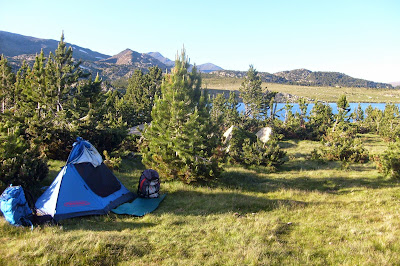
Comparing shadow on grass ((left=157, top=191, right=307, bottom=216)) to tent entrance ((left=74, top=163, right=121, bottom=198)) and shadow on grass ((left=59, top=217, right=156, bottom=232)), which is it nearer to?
shadow on grass ((left=59, top=217, right=156, bottom=232))

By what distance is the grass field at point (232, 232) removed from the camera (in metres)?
6.27

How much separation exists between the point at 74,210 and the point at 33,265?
166 inches

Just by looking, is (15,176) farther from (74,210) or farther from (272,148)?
(272,148)

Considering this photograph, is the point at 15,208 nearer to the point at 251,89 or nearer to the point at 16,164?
the point at 16,164

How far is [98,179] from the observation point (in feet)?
36.6

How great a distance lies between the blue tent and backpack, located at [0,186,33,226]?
1117 millimetres

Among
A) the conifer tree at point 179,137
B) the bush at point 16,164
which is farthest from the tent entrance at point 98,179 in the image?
the conifer tree at point 179,137

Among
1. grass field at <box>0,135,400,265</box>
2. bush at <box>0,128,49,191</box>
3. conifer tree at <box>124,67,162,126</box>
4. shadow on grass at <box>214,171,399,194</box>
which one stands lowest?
shadow on grass at <box>214,171,399,194</box>

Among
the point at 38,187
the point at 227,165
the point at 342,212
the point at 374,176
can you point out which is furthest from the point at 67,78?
the point at 374,176

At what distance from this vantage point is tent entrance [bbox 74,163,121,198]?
35.1 ft

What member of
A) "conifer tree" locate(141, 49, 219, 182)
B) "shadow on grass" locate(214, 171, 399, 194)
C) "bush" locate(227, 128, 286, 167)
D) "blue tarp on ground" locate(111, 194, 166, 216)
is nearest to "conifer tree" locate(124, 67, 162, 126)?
"bush" locate(227, 128, 286, 167)

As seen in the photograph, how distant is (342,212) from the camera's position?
10.4m

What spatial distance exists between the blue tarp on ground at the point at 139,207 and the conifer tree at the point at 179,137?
2878mm

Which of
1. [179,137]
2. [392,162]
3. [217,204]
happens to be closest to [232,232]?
[217,204]
